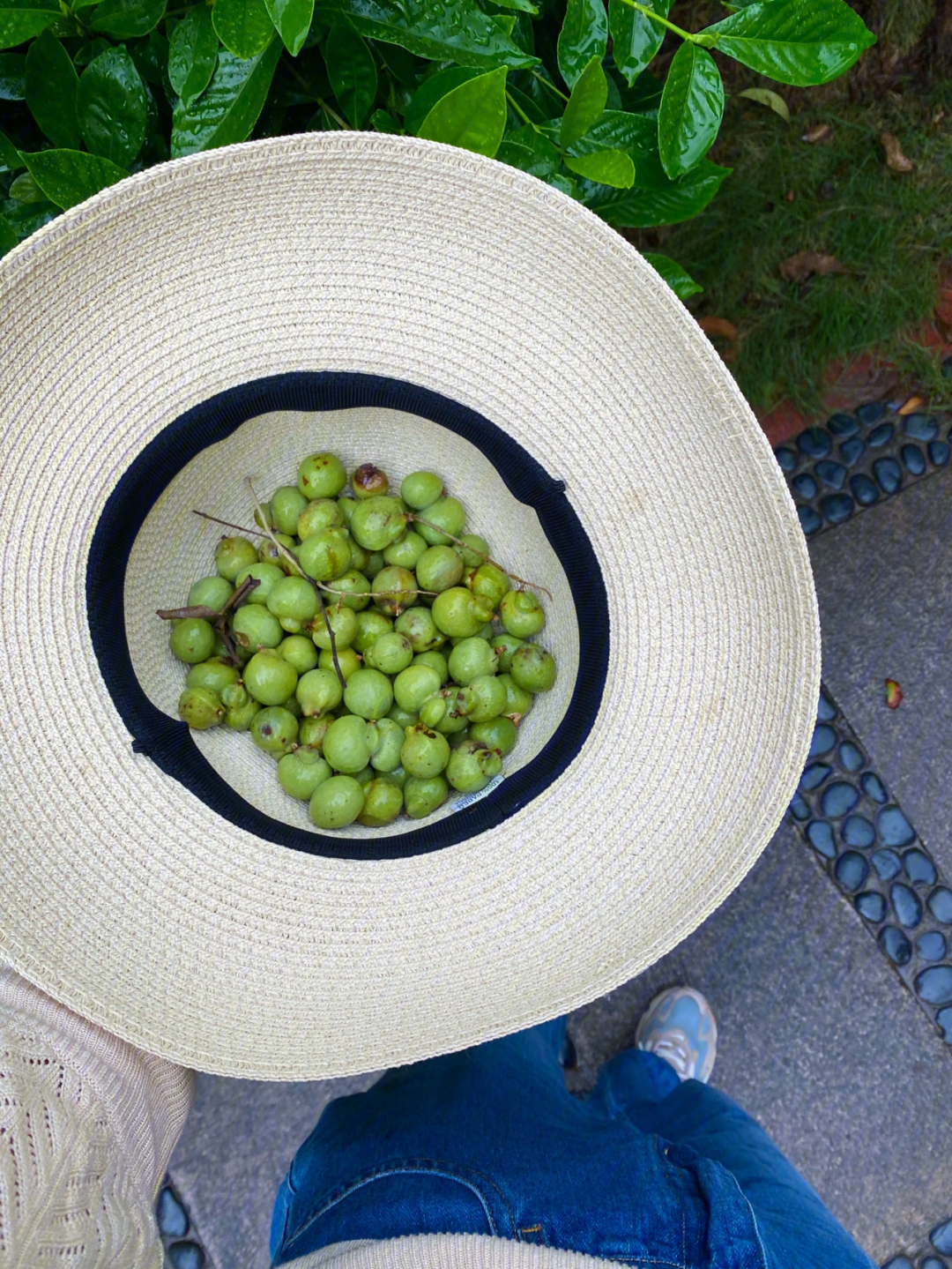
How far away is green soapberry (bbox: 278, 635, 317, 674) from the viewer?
54.6 inches

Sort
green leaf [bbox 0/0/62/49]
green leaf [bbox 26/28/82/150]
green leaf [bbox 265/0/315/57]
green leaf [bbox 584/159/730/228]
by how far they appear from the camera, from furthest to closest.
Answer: green leaf [bbox 584/159/730/228], green leaf [bbox 26/28/82/150], green leaf [bbox 0/0/62/49], green leaf [bbox 265/0/315/57]

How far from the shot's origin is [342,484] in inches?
56.5

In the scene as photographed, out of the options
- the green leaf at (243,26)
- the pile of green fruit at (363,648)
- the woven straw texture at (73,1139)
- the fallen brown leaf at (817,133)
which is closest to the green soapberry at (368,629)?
the pile of green fruit at (363,648)

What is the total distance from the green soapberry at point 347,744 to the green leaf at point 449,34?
845mm

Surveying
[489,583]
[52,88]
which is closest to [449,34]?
[52,88]

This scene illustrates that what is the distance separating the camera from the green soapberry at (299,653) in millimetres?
1386

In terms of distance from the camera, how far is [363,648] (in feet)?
4.68

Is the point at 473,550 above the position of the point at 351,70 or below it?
below

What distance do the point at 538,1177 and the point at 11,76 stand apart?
5.06ft

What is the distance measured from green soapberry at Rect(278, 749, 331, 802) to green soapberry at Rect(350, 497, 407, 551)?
32cm

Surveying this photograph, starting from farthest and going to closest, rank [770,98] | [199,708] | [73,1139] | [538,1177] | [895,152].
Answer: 1. [895,152]
2. [770,98]
3. [199,708]
4. [538,1177]
5. [73,1139]

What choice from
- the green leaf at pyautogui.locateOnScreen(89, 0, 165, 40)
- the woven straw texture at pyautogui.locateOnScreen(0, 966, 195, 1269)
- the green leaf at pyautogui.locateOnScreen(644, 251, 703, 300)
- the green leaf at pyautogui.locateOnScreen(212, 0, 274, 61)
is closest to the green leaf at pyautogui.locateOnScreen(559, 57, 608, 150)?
the green leaf at pyautogui.locateOnScreen(644, 251, 703, 300)

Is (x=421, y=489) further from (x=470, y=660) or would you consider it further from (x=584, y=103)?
(x=584, y=103)

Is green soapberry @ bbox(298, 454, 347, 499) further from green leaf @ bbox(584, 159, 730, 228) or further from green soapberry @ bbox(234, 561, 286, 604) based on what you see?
green leaf @ bbox(584, 159, 730, 228)
